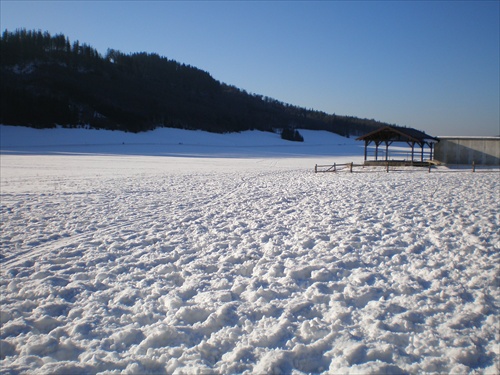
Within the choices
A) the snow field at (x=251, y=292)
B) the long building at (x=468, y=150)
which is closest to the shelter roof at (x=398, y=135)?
the long building at (x=468, y=150)

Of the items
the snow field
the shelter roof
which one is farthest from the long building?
the snow field

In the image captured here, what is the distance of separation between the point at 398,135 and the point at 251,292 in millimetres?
28054

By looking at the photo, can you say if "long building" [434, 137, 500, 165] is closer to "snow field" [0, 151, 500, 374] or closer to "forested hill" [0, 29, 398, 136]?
"snow field" [0, 151, 500, 374]

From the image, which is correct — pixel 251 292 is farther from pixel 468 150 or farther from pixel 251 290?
pixel 468 150

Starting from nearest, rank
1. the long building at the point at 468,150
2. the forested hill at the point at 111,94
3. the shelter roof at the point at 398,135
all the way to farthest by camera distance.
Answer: the long building at the point at 468,150 → the shelter roof at the point at 398,135 → the forested hill at the point at 111,94

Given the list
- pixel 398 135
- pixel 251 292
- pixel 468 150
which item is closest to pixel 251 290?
pixel 251 292

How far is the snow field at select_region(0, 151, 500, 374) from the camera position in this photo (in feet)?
11.3

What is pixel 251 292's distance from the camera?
4.78 m

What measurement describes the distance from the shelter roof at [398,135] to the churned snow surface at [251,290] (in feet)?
60.4

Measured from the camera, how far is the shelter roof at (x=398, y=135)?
2684 centimetres

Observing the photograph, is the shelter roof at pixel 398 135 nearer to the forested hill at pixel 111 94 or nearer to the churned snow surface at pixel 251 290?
the churned snow surface at pixel 251 290

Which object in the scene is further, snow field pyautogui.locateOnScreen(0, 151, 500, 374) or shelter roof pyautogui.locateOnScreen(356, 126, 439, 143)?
shelter roof pyautogui.locateOnScreen(356, 126, 439, 143)

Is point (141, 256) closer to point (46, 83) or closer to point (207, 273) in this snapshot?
point (207, 273)

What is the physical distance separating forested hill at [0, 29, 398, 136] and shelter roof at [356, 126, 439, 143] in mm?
57756
